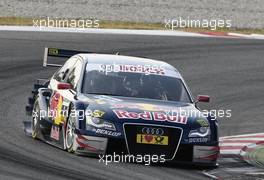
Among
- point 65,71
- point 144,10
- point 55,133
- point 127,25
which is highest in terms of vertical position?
point 65,71

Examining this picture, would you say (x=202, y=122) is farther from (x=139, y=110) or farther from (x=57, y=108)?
(x=57, y=108)

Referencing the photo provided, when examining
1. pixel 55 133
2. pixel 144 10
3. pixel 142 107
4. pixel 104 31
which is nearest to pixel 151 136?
pixel 142 107

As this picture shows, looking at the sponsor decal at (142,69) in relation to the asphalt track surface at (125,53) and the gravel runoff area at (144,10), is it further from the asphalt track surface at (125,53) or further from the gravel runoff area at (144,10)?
the gravel runoff area at (144,10)

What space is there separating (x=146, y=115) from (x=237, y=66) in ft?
37.3

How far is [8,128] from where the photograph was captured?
13000 millimetres

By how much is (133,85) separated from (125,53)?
1014 centimetres

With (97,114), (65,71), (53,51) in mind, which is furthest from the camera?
(53,51)

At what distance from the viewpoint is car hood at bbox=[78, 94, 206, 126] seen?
1084 cm

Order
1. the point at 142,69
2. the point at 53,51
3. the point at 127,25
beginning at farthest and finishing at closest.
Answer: the point at 127,25, the point at 53,51, the point at 142,69

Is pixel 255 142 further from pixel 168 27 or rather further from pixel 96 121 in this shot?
pixel 168 27

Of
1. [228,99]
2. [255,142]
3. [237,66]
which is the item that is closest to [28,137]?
[255,142]

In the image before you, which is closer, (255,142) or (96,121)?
(96,121)

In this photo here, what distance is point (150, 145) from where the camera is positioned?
423 inches

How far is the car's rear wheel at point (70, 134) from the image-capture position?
10977mm
